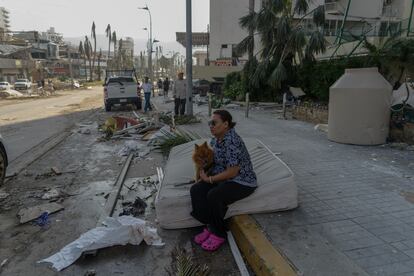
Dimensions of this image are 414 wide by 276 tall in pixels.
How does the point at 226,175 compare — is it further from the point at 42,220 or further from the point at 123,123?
the point at 123,123

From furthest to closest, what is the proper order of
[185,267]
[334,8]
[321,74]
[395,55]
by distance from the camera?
[334,8] → [321,74] → [395,55] → [185,267]

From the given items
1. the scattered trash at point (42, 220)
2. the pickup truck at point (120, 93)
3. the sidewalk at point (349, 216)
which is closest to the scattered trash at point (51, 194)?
the scattered trash at point (42, 220)

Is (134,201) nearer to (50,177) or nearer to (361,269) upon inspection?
(50,177)

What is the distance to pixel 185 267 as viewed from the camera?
3.37 meters

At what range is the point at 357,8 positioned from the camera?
35719mm

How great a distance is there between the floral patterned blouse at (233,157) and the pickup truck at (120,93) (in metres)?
16.1

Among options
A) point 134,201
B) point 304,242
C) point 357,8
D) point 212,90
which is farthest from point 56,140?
point 357,8

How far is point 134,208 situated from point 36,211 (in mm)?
1356

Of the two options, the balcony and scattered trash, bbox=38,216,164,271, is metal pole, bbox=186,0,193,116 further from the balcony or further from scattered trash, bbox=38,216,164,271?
the balcony

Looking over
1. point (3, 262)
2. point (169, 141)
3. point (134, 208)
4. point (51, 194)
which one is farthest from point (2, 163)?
point (169, 141)

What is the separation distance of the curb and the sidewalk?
0.31 ft

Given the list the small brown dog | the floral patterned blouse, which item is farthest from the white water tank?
the small brown dog

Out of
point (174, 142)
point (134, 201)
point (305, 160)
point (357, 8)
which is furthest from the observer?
point (357, 8)

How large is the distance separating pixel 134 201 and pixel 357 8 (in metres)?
37.3
